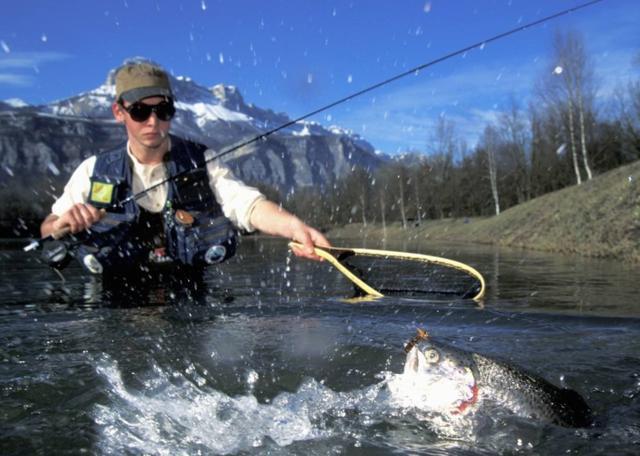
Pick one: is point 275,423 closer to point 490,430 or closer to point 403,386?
point 403,386

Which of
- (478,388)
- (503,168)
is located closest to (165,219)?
(478,388)

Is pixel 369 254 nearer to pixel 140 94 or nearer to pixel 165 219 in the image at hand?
pixel 165 219

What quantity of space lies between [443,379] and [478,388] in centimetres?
21

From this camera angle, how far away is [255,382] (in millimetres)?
3889

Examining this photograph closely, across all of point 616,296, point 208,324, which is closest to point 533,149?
point 616,296

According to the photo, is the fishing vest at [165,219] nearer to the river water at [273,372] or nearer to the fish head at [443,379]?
the river water at [273,372]

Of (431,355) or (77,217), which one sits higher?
(77,217)

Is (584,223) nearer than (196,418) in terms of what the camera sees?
No

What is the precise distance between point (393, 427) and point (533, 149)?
81.4 metres

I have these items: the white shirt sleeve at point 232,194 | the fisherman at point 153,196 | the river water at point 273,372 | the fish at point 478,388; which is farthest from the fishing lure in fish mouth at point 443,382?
the white shirt sleeve at point 232,194

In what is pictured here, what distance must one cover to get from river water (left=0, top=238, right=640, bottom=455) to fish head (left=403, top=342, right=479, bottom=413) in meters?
0.13

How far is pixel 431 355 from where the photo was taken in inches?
130

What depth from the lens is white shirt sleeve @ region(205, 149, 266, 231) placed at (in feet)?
18.9

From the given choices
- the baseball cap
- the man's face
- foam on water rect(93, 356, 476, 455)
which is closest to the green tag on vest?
the man's face
